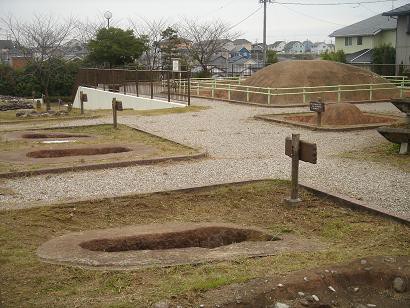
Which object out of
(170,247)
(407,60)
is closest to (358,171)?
(170,247)

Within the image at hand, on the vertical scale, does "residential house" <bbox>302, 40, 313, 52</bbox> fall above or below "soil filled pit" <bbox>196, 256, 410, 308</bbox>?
above

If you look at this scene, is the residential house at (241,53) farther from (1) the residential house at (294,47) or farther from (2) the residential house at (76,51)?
(1) the residential house at (294,47)

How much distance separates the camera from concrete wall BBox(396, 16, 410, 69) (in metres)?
31.1

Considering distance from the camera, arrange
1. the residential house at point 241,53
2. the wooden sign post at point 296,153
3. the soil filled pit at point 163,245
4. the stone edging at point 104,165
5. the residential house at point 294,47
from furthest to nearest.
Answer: the residential house at point 294,47 → the residential house at point 241,53 → the stone edging at point 104,165 → the wooden sign post at point 296,153 → the soil filled pit at point 163,245

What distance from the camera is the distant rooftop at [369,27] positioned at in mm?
37312

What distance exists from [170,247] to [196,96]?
1886 centimetres

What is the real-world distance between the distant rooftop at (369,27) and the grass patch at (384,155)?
97.9 ft

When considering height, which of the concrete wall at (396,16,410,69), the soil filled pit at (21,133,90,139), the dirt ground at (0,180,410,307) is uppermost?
the concrete wall at (396,16,410,69)

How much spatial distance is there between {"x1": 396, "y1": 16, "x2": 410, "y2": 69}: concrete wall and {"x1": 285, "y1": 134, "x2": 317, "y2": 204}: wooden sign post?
2841 centimetres

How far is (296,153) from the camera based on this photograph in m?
5.50

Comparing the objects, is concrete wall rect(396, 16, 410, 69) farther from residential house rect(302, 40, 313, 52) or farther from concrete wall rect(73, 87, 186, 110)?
residential house rect(302, 40, 313, 52)

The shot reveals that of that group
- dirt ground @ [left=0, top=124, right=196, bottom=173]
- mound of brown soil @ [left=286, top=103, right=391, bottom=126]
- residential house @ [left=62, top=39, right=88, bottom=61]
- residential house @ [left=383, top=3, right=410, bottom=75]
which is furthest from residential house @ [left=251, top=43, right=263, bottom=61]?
dirt ground @ [left=0, top=124, right=196, bottom=173]

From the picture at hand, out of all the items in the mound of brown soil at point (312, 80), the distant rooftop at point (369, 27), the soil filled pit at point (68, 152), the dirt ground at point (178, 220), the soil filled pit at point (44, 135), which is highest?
the distant rooftop at point (369, 27)

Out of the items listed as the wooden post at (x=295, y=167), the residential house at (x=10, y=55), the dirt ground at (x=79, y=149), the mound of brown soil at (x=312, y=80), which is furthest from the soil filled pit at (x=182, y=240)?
the residential house at (x=10, y=55)
